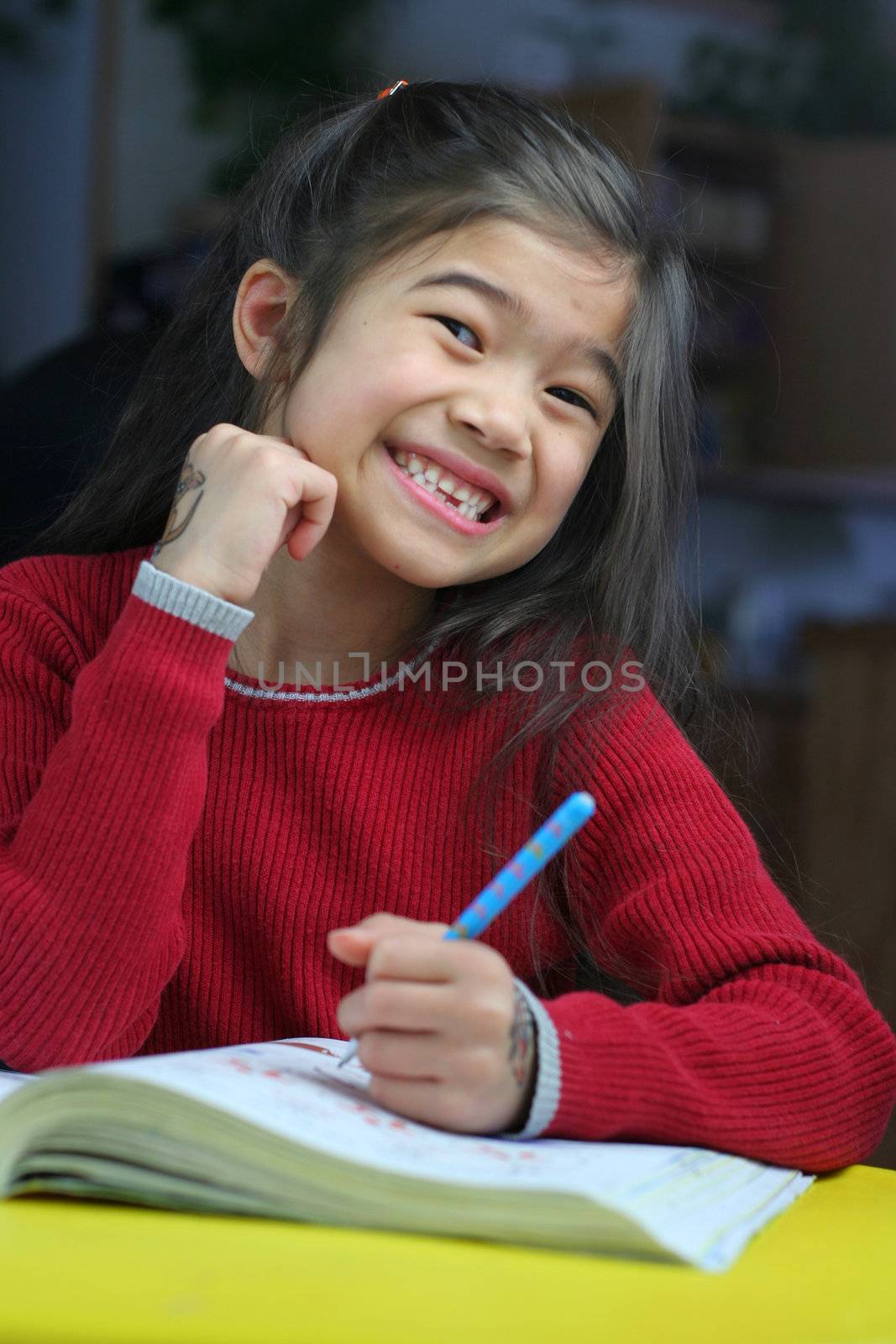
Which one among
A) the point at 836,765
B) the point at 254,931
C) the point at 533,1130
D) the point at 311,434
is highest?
the point at 311,434

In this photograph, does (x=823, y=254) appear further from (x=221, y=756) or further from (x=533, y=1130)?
(x=533, y=1130)

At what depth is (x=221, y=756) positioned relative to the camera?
1039 millimetres

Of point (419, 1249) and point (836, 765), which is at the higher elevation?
point (419, 1249)

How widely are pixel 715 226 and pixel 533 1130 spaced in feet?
10.7

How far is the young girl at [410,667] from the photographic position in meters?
0.83

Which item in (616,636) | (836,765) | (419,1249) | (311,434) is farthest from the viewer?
(836,765)

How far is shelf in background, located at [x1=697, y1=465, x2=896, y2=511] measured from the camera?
3.65 m

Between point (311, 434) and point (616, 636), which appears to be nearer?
point (311, 434)

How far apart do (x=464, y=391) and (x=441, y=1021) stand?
438 mm

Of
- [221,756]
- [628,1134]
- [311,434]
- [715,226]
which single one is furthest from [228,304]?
[715,226]

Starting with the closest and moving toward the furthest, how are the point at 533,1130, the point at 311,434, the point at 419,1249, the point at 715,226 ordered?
the point at 419,1249
the point at 533,1130
the point at 311,434
the point at 715,226

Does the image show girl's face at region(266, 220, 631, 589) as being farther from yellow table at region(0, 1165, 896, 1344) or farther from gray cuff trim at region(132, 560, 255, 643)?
yellow table at region(0, 1165, 896, 1344)

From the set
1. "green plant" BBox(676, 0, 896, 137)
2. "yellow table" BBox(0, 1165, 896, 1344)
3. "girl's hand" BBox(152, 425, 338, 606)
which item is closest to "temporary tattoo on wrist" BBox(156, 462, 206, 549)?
"girl's hand" BBox(152, 425, 338, 606)

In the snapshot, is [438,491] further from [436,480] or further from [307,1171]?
[307,1171]
